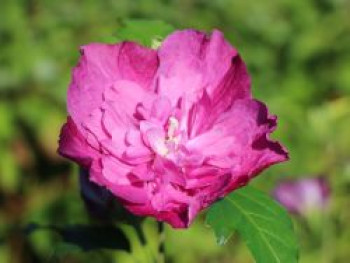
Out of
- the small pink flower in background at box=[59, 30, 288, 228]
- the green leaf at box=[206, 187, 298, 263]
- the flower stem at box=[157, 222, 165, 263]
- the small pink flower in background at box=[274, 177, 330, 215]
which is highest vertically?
the small pink flower in background at box=[59, 30, 288, 228]

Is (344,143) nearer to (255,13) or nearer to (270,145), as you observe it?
(255,13)

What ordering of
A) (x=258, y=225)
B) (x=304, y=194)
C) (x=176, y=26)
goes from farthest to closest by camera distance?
(x=176, y=26)
(x=304, y=194)
(x=258, y=225)

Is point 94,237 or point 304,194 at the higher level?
point 94,237

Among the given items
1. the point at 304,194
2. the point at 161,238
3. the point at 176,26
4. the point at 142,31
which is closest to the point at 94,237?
the point at 161,238

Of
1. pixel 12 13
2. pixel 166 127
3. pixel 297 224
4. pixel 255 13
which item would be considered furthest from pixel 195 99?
pixel 255 13

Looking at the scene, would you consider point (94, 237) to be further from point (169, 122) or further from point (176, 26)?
point (176, 26)

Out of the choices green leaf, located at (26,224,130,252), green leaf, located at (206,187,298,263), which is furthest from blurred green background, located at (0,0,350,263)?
green leaf, located at (206,187,298,263)

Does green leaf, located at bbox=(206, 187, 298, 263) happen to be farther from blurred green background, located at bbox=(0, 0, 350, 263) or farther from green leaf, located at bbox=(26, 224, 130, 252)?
blurred green background, located at bbox=(0, 0, 350, 263)

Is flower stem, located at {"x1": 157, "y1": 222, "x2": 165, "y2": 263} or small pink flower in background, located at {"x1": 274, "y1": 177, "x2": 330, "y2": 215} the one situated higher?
flower stem, located at {"x1": 157, "y1": 222, "x2": 165, "y2": 263}
